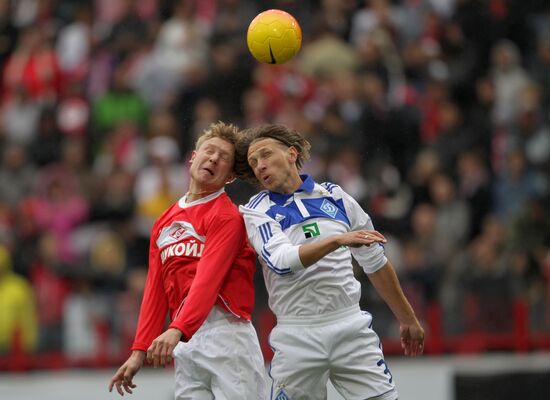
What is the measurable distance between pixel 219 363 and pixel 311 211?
0.98m

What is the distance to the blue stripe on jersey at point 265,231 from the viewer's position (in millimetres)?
6855

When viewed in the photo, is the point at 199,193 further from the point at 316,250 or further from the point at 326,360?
the point at 326,360

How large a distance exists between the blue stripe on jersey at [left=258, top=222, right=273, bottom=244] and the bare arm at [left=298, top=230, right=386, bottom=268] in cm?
27

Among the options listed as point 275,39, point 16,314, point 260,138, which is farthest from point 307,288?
point 16,314

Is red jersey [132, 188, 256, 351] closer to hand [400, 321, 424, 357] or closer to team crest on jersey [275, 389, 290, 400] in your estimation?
team crest on jersey [275, 389, 290, 400]

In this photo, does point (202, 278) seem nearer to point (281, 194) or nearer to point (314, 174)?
point (281, 194)

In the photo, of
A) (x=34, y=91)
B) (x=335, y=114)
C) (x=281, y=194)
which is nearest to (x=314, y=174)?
(x=335, y=114)

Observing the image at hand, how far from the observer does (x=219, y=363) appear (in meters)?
6.92

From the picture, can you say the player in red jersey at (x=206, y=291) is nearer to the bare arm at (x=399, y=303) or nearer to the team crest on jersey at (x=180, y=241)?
the team crest on jersey at (x=180, y=241)

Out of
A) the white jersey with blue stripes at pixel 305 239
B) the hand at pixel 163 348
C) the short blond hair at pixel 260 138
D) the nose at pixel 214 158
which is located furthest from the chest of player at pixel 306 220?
the hand at pixel 163 348

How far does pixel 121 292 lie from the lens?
12297mm

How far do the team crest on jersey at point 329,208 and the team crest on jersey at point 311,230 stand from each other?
0.11m

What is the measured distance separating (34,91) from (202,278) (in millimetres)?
9383

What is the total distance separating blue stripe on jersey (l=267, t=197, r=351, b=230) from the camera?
23.0 feet
